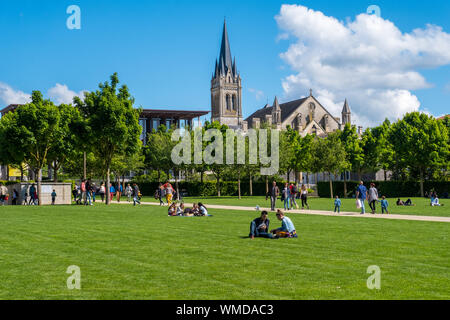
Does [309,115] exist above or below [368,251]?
above

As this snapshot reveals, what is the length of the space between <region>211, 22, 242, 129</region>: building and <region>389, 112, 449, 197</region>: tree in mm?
67844

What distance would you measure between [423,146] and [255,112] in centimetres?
7686

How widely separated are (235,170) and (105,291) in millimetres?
53114

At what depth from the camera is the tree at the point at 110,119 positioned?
37.7 metres

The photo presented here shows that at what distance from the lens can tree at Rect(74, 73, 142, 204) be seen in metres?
37.7

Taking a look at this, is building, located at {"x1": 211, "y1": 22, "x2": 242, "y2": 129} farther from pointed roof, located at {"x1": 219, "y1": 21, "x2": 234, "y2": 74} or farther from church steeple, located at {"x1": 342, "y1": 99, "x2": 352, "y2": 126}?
church steeple, located at {"x1": 342, "y1": 99, "x2": 352, "y2": 126}

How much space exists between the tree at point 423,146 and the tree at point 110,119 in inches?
1433

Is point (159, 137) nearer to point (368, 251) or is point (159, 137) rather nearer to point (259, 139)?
point (259, 139)

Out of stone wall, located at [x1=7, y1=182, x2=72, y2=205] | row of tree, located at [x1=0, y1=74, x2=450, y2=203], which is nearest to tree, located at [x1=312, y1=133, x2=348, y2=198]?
row of tree, located at [x1=0, y1=74, x2=450, y2=203]

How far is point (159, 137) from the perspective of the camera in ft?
249

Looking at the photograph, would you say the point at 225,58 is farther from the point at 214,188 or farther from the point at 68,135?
the point at 68,135

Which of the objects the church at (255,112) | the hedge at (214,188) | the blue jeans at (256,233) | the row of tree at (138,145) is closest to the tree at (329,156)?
the row of tree at (138,145)

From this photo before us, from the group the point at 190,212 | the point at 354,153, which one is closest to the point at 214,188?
the point at 354,153
